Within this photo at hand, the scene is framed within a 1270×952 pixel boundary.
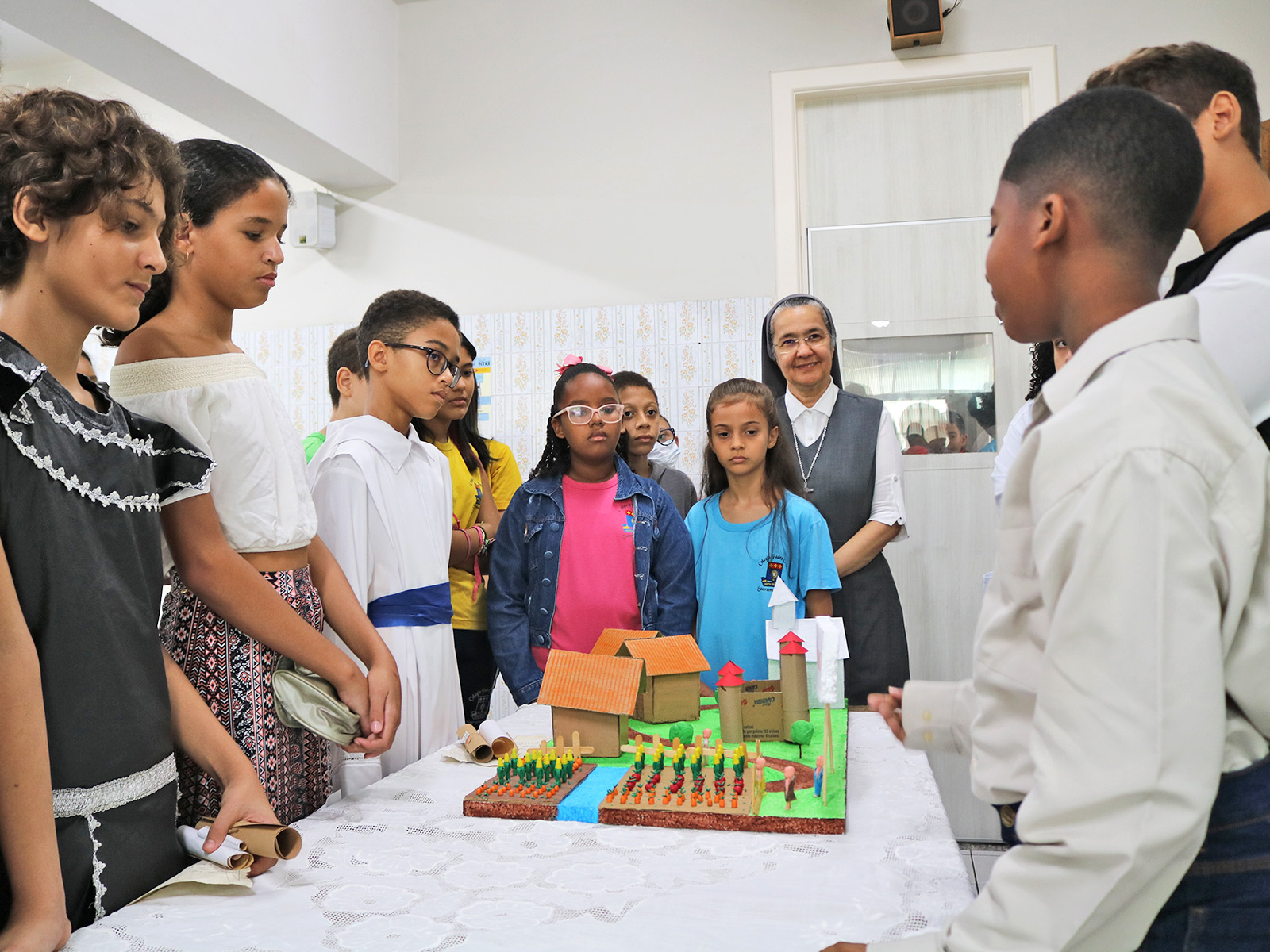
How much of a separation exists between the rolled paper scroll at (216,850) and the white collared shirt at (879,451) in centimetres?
203

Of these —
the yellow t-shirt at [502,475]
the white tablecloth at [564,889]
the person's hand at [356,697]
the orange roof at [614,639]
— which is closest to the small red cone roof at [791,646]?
the orange roof at [614,639]

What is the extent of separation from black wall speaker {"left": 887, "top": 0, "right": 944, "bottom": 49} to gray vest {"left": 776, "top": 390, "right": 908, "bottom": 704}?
175cm

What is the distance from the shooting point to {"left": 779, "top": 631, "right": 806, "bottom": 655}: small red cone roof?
5.60ft

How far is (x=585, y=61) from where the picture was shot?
4199 mm

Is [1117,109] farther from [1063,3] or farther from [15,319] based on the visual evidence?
[1063,3]

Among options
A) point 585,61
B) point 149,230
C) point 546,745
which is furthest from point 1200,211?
point 585,61

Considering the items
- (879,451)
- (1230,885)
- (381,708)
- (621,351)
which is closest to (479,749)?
(381,708)

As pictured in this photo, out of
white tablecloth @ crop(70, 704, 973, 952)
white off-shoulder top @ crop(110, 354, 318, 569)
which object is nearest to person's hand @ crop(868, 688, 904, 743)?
white tablecloth @ crop(70, 704, 973, 952)

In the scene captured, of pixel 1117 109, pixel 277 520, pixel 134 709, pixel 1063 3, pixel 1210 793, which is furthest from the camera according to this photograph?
pixel 1063 3

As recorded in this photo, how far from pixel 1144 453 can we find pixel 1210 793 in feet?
0.80

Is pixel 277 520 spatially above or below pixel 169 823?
above

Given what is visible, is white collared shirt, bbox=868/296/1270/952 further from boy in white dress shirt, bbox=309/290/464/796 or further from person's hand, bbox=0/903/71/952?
boy in white dress shirt, bbox=309/290/464/796

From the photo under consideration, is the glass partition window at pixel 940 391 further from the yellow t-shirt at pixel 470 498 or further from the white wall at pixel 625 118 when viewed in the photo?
the yellow t-shirt at pixel 470 498

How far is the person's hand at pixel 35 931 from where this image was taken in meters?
0.87
